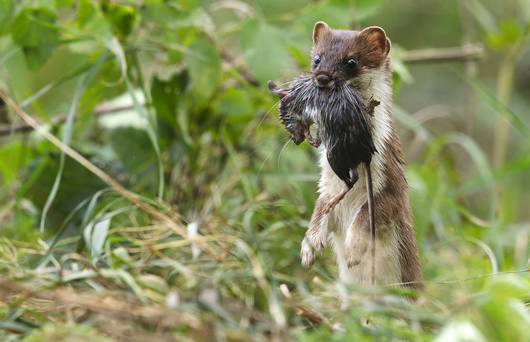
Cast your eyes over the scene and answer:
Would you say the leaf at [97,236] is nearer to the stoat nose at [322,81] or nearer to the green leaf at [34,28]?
the stoat nose at [322,81]

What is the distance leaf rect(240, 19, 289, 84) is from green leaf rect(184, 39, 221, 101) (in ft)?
0.79

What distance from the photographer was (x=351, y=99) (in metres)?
3.42

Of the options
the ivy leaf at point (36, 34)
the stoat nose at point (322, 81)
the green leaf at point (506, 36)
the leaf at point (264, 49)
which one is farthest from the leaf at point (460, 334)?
the green leaf at point (506, 36)

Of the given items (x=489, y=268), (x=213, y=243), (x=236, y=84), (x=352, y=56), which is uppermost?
(x=352, y=56)

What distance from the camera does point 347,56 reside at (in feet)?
12.0

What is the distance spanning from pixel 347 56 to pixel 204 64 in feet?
4.50

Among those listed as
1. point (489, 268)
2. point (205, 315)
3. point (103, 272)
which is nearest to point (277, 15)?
point (489, 268)

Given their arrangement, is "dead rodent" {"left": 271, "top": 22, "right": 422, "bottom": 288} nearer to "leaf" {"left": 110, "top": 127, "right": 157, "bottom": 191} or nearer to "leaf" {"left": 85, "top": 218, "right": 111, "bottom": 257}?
"leaf" {"left": 85, "top": 218, "right": 111, "bottom": 257}

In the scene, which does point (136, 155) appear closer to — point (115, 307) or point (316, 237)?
point (316, 237)

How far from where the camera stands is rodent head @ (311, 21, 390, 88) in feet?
11.8

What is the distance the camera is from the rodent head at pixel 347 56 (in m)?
3.58

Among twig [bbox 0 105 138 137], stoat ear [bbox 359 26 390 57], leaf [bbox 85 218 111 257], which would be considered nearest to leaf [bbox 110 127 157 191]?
twig [bbox 0 105 138 137]

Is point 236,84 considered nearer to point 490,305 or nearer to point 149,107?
point 149,107

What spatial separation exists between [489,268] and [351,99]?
140cm
